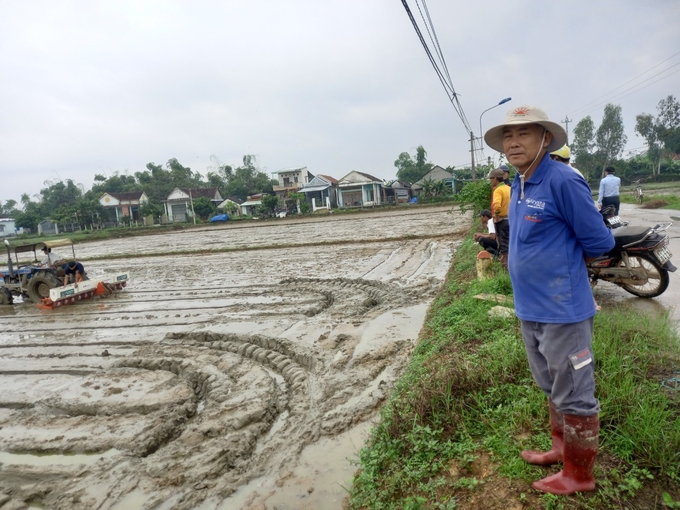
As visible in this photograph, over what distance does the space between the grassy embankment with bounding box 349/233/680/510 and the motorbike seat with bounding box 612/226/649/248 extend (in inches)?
68.8

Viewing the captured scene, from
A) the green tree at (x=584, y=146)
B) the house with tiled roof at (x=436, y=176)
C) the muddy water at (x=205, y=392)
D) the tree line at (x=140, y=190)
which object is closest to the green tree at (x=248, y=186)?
the tree line at (x=140, y=190)

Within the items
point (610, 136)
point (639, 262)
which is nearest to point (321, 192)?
point (610, 136)

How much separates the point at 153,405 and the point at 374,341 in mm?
2871

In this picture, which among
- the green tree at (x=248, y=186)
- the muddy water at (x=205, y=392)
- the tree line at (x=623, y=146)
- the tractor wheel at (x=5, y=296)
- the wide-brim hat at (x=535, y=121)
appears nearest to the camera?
the wide-brim hat at (x=535, y=121)

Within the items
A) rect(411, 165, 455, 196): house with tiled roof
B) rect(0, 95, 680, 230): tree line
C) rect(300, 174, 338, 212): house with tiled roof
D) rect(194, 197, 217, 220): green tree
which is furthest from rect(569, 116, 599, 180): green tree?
rect(194, 197, 217, 220): green tree

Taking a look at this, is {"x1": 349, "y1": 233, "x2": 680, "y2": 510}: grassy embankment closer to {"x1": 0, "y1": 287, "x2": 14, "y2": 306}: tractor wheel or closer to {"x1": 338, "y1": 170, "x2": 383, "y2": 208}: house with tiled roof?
{"x1": 0, "y1": 287, "x2": 14, "y2": 306}: tractor wheel

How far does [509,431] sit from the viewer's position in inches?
107

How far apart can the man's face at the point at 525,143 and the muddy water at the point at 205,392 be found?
2.51 metres

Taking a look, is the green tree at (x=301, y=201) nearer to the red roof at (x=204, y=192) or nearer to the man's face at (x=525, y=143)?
the red roof at (x=204, y=192)

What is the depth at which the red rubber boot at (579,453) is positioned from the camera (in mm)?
2053

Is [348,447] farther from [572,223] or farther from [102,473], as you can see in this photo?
[572,223]

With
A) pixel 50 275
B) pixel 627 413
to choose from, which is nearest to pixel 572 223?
pixel 627 413

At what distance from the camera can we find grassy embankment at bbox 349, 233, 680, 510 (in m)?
2.17

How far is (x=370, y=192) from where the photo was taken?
2164 inches
